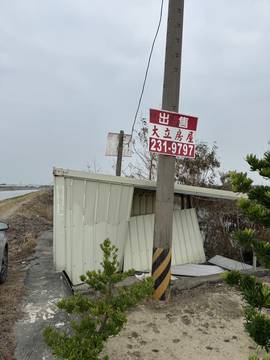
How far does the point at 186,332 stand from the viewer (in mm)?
5105

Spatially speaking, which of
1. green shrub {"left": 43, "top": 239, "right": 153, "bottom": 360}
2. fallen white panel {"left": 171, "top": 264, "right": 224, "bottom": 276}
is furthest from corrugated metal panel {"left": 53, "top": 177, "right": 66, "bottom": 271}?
green shrub {"left": 43, "top": 239, "right": 153, "bottom": 360}

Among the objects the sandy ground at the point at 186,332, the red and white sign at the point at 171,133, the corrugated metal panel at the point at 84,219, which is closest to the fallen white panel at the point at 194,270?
the sandy ground at the point at 186,332

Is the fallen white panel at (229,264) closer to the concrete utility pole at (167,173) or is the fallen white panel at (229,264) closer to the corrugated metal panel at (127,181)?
the corrugated metal panel at (127,181)

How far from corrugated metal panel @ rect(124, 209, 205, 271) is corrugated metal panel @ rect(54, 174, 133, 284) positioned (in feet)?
3.11

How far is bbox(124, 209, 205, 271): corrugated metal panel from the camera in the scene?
8281mm

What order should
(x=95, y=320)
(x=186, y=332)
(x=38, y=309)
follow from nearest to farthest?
1. (x=95, y=320)
2. (x=186, y=332)
3. (x=38, y=309)

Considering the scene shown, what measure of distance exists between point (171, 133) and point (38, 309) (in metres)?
3.51

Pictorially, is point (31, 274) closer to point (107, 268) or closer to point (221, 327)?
point (221, 327)

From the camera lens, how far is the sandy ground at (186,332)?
4523mm

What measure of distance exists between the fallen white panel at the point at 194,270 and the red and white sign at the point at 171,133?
3.12 meters

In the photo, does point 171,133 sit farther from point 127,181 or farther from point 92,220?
point 92,220

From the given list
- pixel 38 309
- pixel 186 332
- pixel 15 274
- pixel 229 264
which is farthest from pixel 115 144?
pixel 186 332

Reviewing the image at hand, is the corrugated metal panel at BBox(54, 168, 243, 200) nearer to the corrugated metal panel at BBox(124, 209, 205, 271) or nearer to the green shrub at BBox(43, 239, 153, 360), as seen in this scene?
the corrugated metal panel at BBox(124, 209, 205, 271)

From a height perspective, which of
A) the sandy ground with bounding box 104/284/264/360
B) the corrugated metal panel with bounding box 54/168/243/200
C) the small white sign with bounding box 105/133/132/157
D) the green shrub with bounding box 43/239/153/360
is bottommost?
the sandy ground with bounding box 104/284/264/360
